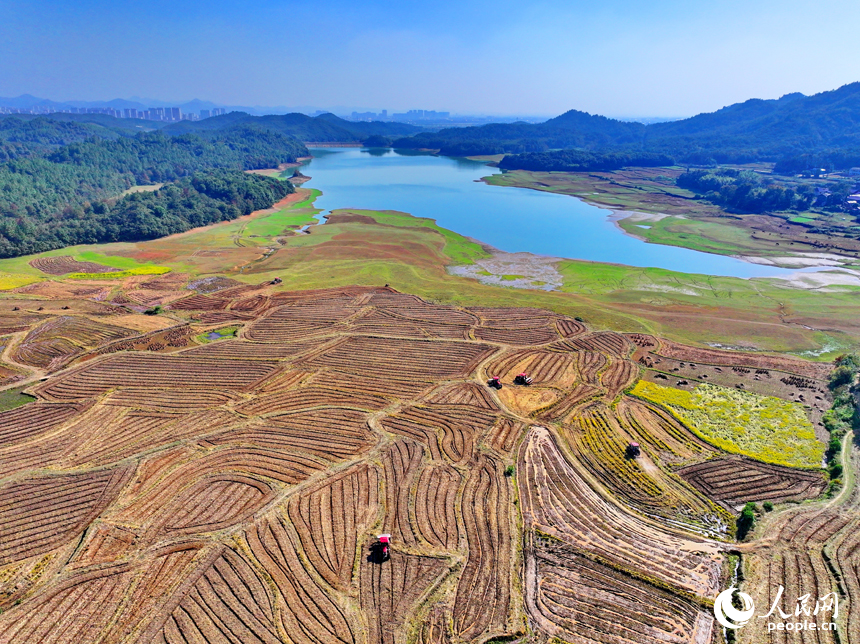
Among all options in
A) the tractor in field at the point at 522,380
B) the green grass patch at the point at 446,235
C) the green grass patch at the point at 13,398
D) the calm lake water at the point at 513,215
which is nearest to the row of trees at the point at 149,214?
the calm lake water at the point at 513,215

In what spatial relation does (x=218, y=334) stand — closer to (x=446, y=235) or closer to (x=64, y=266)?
(x=64, y=266)

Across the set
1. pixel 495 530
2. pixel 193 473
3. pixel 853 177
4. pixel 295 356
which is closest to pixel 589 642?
pixel 495 530

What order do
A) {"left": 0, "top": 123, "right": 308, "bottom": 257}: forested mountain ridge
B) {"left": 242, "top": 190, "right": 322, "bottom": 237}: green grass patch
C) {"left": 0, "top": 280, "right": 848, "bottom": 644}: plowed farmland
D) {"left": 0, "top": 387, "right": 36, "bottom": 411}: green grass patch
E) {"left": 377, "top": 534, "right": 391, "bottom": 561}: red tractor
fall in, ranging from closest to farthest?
{"left": 0, "top": 280, "right": 848, "bottom": 644}: plowed farmland
{"left": 377, "top": 534, "right": 391, "bottom": 561}: red tractor
{"left": 0, "top": 387, "right": 36, "bottom": 411}: green grass patch
{"left": 0, "top": 123, "right": 308, "bottom": 257}: forested mountain ridge
{"left": 242, "top": 190, "right": 322, "bottom": 237}: green grass patch

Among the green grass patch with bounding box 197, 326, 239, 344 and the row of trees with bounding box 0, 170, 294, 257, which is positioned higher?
the row of trees with bounding box 0, 170, 294, 257

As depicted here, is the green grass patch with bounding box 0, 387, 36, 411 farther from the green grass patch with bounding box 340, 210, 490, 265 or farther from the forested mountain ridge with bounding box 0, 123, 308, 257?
the green grass patch with bounding box 340, 210, 490, 265

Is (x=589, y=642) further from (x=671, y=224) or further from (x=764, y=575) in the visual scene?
(x=671, y=224)

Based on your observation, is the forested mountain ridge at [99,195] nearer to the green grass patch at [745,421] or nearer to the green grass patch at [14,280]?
the green grass patch at [14,280]

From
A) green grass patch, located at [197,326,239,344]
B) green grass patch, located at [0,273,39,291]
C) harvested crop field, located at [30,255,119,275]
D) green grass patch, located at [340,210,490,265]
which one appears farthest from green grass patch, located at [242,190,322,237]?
green grass patch, located at [197,326,239,344]
